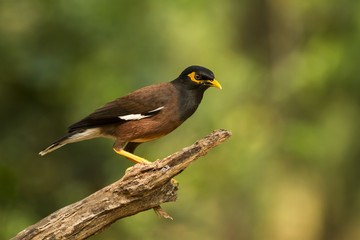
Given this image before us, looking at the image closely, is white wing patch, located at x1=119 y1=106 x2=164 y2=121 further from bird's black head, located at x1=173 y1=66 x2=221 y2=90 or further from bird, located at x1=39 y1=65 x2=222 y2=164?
bird's black head, located at x1=173 y1=66 x2=221 y2=90

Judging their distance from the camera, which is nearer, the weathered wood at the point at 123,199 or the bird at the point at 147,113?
the weathered wood at the point at 123,199

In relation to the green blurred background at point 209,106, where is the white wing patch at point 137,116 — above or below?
below

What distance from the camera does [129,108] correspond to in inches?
233

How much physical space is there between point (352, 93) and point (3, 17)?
944cm

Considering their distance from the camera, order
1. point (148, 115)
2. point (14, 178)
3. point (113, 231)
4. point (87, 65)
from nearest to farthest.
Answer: point (148, 115) < point (14, 178) < point (87, 65) < point (113, 231)

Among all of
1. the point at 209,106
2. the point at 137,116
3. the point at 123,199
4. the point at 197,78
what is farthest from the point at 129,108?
the point at 209,106

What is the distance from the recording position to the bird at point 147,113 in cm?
570

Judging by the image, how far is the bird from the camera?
5703 millimetres

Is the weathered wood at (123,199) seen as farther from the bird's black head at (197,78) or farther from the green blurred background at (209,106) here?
the green blurred background at (209,106)

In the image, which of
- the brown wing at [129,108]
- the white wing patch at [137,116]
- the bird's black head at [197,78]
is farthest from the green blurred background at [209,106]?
the bird's black head at [197,78]

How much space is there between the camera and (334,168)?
1593cm

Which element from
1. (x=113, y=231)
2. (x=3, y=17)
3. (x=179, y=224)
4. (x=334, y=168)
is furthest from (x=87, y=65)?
(x=334, y=168)

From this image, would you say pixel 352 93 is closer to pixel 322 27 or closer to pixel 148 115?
pixel 322 27

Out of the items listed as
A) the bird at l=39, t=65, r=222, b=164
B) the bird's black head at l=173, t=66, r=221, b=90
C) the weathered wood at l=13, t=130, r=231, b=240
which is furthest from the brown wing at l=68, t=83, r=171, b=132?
the weathered wood at l=13, t=130, r=231, b=240
